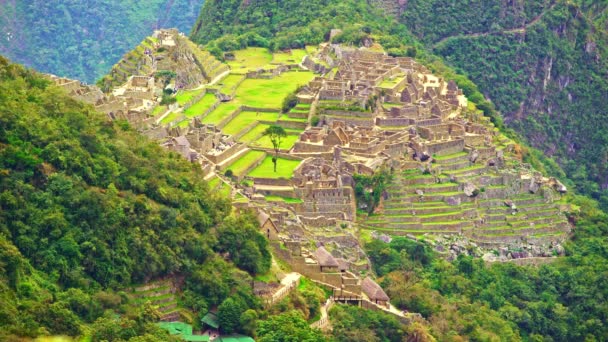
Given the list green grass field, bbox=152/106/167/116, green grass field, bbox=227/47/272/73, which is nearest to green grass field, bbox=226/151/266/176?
green grass field, bbox=152/106/167/116

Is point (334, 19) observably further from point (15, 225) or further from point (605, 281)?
point (15, 225)

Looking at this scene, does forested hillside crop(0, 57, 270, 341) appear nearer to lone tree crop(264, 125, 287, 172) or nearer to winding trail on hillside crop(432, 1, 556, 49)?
lone tree crop(264, 125, 287, 172)

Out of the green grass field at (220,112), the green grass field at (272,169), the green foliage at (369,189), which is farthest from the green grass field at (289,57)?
the green foliage at (369,189)

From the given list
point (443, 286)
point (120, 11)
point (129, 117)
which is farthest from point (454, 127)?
point (120, 11)

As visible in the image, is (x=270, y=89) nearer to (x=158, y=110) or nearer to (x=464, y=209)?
(x=158, y=110)

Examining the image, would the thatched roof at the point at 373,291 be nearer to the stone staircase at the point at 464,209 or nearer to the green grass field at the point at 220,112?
the stone staircase at the point at 464,209

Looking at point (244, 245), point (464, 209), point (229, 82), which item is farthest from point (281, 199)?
point (229, 82)
